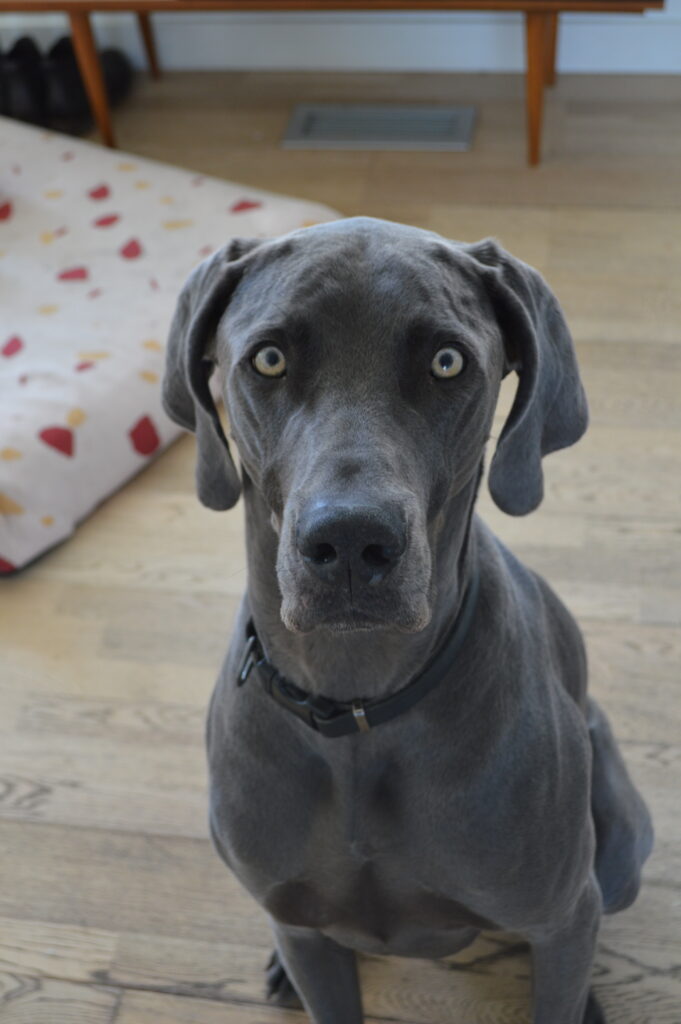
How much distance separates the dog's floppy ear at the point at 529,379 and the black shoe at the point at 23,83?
8.57ft

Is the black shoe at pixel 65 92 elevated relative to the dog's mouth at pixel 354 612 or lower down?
lower down

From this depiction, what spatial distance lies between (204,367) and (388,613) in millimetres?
353

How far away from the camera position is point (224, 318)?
46.0 inches

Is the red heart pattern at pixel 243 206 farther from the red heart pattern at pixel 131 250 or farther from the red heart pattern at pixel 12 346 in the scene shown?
the red heart pattern at pixel 12 346

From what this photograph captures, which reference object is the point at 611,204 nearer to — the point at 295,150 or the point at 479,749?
the point at 295,150

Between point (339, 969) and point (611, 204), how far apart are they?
208cm

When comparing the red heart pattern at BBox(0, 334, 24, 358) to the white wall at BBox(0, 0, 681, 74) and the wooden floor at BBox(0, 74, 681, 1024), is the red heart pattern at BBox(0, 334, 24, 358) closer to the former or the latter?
the wooden floor at BBox(0, 74, 681, 1024)

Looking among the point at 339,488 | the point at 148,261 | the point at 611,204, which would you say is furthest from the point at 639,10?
the point at 339,488

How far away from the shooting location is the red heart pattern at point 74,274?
111 inches

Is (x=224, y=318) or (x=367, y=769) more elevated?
(x=224, y=318)

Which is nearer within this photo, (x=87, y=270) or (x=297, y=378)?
(x=297, y=378)

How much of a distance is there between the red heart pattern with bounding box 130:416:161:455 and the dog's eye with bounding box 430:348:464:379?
1.46m

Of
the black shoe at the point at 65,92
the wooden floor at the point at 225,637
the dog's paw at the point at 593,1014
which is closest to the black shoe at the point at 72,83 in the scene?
the black shoe at the point at 65,92

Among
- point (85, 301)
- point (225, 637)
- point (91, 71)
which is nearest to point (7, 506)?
point (225, 637)
